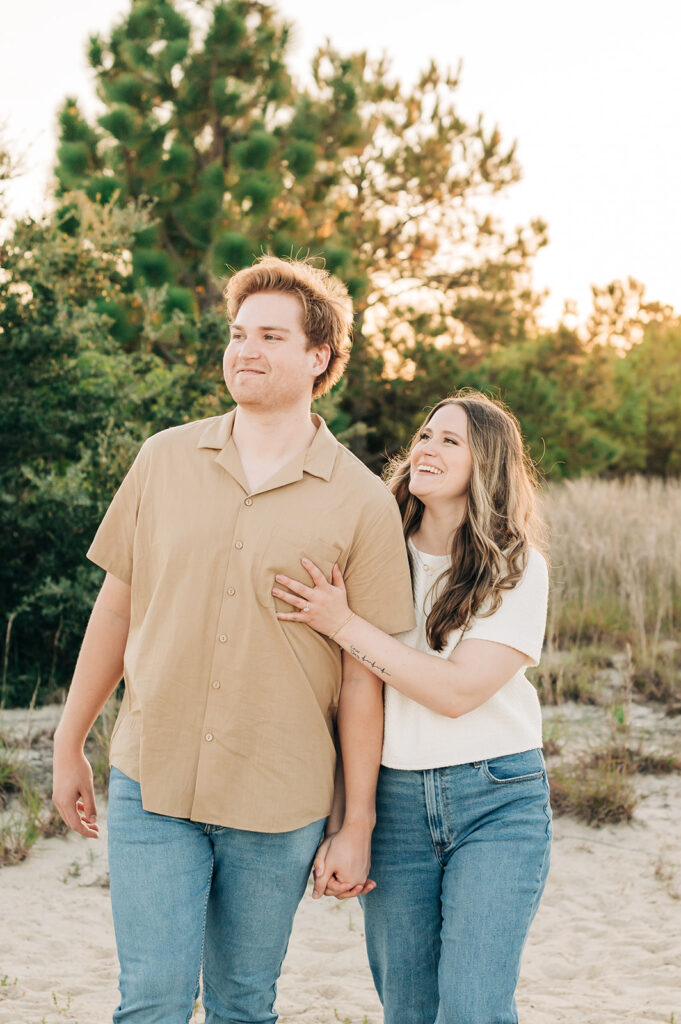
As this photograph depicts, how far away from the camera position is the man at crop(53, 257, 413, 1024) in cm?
212

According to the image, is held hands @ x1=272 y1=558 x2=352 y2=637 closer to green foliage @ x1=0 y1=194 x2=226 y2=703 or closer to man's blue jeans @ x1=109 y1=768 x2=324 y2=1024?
man's blue jeans @ x1=109 y1=768 x2=324 y2=1024

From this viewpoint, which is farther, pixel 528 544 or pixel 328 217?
pixel 328 217

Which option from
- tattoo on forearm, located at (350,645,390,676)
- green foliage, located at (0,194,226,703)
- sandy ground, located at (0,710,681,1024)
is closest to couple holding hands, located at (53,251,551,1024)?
tattoo on forearm, located at (350,645,390,676)

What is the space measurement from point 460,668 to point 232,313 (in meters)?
1.09

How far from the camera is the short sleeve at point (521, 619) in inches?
91.3

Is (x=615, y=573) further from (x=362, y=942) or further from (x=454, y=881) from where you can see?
(x=454, y=881)

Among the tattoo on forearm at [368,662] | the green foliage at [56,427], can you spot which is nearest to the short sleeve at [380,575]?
the tattoo on forearm at [368,662]

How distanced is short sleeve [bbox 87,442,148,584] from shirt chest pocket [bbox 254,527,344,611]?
376mm

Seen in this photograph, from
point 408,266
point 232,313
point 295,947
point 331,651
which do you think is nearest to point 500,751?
point 331,651

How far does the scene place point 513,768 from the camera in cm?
231

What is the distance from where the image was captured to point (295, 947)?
13.4 ft

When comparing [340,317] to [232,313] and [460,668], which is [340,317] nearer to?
[232,313]

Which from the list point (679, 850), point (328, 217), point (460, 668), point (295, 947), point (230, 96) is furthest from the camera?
point (328, 217)

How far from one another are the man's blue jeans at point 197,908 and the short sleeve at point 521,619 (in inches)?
24.0
